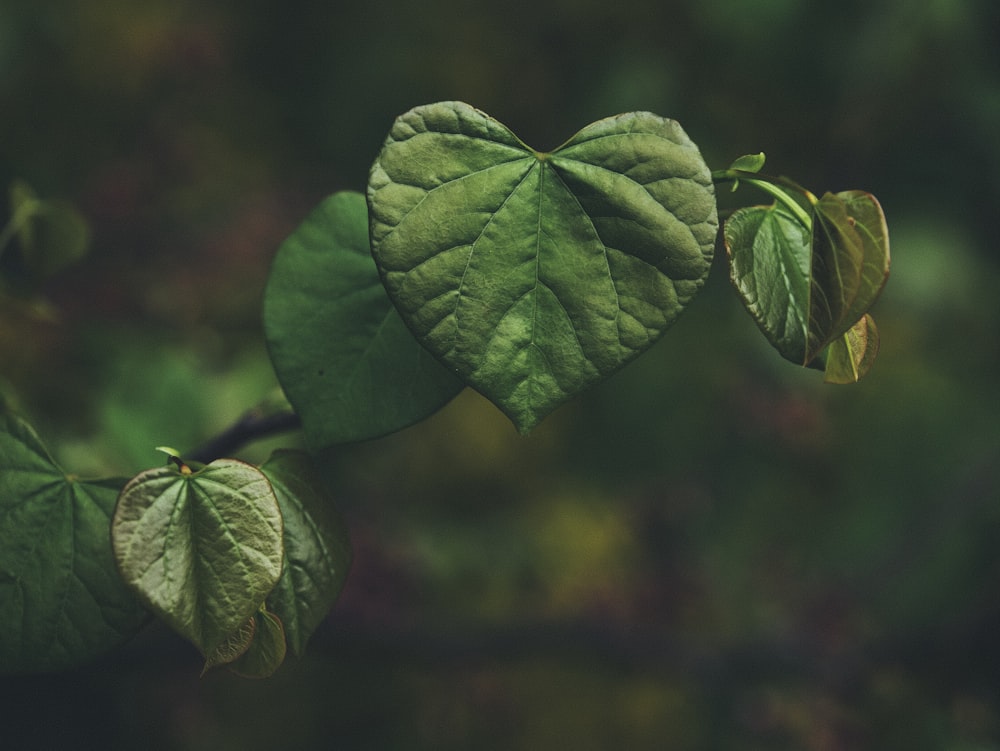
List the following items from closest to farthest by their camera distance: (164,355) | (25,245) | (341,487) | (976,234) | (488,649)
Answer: (25,245) < (164,355) < (488,649) < (341,487) < (976,234)

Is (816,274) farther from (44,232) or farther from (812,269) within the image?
(44,232)

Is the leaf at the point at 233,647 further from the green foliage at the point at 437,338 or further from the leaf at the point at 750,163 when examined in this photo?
the leaf at the point at 750,163

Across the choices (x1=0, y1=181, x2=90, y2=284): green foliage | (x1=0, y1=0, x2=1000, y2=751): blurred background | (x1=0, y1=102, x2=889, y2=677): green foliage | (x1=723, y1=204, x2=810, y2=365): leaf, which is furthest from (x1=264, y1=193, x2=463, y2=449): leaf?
(x1=0, y1=0, x2=1000, y2=751): blurred background

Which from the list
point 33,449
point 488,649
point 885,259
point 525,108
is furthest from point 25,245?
point 525,108

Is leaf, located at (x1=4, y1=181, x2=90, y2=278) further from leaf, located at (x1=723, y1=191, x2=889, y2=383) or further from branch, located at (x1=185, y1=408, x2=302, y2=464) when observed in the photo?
leaf, located at (x1=723, y1=191, x2=889, y2=383)

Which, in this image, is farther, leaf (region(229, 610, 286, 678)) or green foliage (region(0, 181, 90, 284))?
green foliage (region(0, 181, 90, 284))

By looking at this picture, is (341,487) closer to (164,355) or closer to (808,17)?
(164,355)
